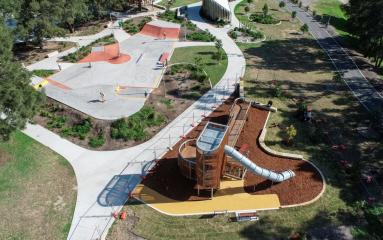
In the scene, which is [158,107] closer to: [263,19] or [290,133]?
[290,133]

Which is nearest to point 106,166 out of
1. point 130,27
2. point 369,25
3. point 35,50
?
point 35,50

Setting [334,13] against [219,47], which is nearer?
[219,47]

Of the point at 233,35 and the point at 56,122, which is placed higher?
the point at 233,35

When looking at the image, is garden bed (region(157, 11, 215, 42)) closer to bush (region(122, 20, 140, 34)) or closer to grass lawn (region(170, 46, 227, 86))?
grass lawn (region(170, 46, 227, 86))

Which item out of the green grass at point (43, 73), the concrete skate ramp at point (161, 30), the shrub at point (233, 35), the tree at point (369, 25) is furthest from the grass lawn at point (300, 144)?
the green grass at point (43, 73)

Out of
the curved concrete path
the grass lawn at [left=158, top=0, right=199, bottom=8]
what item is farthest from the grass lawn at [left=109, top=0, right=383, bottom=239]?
the grass lawn at [left=158, top=0, right=199, bottom=8]
